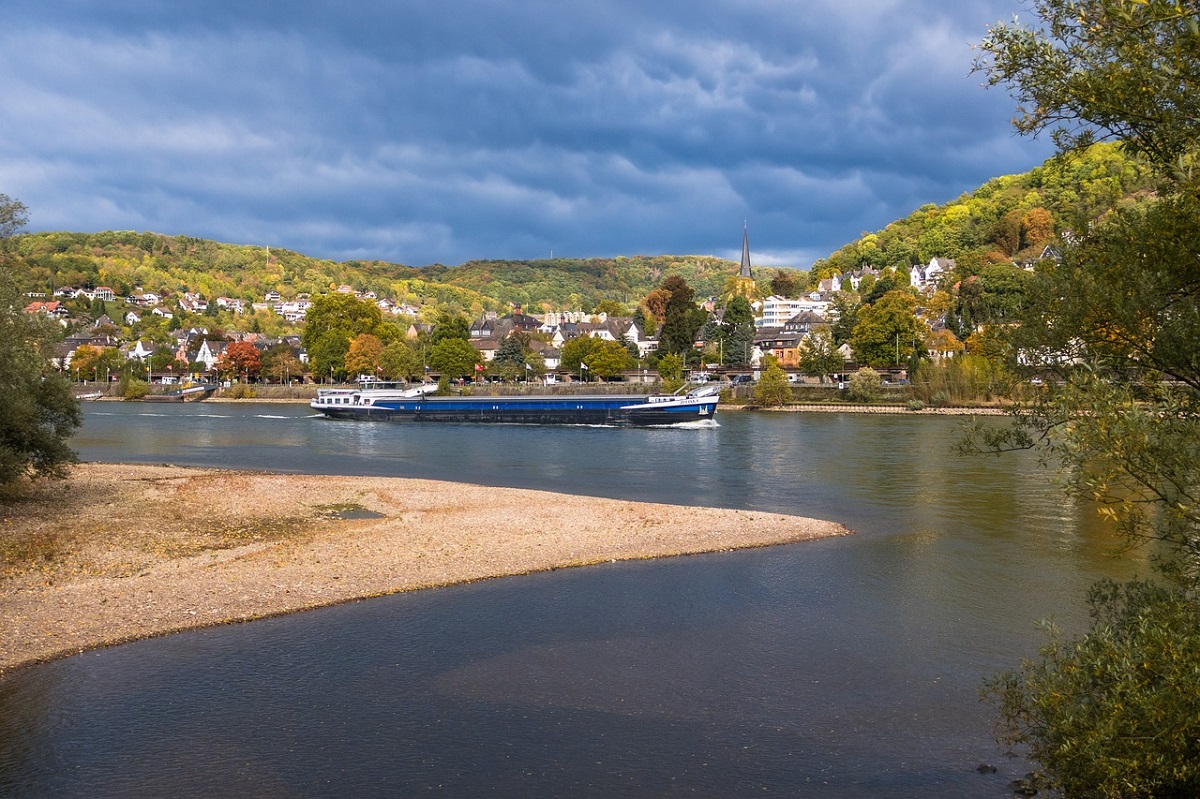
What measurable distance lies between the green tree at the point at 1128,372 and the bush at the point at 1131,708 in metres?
0.02

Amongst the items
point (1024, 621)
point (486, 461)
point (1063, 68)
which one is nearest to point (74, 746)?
point (1063, 68)

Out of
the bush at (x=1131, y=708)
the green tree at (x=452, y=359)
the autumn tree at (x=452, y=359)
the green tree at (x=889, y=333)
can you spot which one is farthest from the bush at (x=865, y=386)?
the bush at (x=1131, y=708)

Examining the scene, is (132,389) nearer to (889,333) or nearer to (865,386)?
(865,386)

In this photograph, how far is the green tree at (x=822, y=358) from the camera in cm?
11206

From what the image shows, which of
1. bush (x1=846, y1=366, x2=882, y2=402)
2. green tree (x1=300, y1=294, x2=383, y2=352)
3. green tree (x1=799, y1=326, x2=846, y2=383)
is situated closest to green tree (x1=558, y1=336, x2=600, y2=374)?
A: green tree (x1=300, y1=294, x2=383, y2=352)

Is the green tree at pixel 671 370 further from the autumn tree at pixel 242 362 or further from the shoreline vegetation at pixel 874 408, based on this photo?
the autumn tree at pixel 242 362

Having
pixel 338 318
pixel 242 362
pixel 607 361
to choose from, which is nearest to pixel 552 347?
pixel 607 361

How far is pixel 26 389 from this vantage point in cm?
2409

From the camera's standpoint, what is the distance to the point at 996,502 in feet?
106

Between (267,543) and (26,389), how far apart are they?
880cm

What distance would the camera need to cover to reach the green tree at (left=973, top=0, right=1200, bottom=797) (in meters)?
6.45

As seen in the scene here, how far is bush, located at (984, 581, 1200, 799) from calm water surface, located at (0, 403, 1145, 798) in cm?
352

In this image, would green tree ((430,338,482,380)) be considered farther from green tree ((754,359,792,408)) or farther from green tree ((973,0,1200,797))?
green tree ((973,0,1200,797))

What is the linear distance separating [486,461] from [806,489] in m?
19.3
